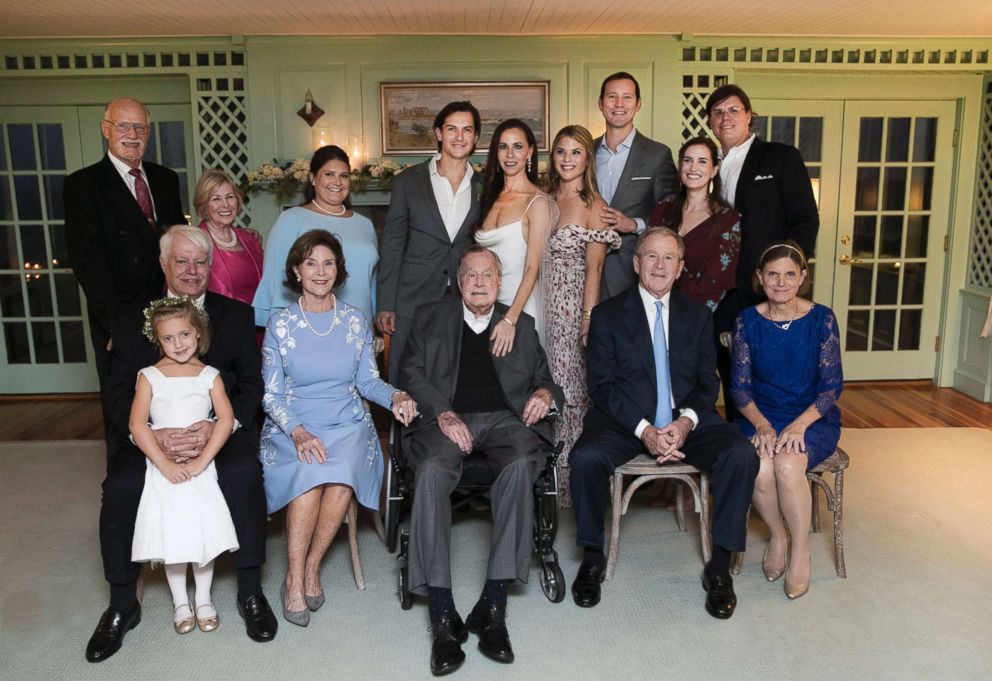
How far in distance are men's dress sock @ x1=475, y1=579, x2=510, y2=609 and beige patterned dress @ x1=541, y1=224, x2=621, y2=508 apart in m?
0.82

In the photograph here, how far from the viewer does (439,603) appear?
2.58m

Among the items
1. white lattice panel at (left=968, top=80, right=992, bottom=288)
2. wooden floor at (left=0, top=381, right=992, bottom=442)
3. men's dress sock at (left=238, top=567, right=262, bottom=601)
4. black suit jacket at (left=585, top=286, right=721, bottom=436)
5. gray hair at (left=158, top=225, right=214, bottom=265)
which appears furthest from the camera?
white lattice panel at (left=968, top=80, right=992, bottom=288)

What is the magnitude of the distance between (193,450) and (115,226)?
3.80 ft

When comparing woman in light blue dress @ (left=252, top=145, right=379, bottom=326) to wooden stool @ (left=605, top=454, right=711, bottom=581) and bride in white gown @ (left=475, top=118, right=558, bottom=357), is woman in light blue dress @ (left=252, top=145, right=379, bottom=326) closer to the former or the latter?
bride in white gown @ (left=475, top=118, right=558, bottom=357)

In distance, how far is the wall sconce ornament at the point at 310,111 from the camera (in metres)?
5.36

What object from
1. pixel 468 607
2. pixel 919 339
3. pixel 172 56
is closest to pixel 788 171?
pixel 468 607

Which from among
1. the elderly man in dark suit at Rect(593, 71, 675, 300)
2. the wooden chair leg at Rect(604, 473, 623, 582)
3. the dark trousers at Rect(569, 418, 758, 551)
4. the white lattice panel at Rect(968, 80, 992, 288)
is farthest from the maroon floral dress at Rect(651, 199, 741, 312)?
the white lattice panel at Rect(968, 80, 992, 288)

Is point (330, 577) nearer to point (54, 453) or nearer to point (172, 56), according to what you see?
point (54, 453)

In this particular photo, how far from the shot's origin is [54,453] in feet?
14.8

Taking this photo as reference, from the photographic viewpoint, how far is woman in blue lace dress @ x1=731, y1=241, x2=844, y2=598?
2.90m

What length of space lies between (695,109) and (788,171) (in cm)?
233

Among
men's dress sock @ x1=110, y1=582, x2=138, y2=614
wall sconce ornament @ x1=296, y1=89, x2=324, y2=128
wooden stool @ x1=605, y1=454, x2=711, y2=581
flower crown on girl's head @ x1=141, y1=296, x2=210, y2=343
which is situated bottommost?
men's dress sock @ x1=110, y1=582, x2=138, y2=614

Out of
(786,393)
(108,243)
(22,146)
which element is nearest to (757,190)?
(786,393)

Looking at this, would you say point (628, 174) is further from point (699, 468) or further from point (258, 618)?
point (258, 618)
